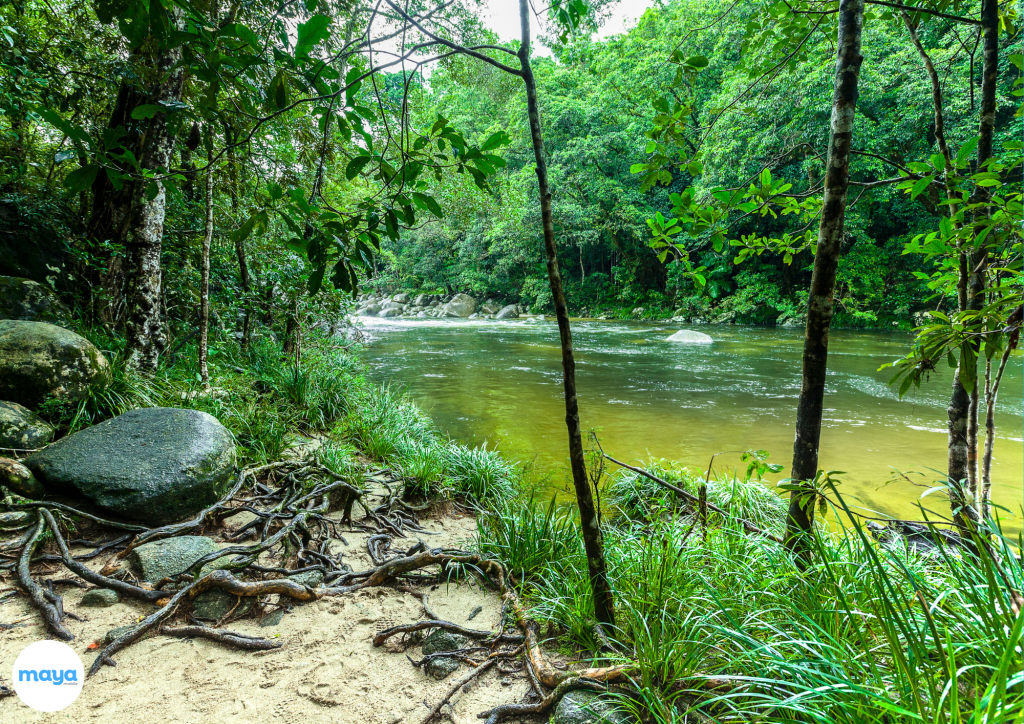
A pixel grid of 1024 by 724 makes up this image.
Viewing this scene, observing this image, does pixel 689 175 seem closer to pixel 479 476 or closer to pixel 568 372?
pixel 479 476

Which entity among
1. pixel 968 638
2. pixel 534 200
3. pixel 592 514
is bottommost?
pixel 968 638

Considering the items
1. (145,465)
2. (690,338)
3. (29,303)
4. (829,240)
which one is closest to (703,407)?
(829,240)

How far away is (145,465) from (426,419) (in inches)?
135

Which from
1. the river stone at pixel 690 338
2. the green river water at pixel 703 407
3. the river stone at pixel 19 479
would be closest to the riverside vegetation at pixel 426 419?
the river stone at pixel 19 479

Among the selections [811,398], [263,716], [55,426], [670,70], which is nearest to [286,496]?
[55,426]

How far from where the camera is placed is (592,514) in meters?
1.75

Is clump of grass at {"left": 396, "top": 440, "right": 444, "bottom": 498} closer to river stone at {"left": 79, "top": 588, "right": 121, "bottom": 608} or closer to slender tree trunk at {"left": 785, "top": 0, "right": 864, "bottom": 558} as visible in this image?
river stone at {"left": 79, "top": 588, "right": 121, "bottom": 608}

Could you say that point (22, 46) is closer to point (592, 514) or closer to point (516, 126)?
point (592, 514)

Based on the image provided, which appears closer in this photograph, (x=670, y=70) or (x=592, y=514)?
(x=592, y=514)

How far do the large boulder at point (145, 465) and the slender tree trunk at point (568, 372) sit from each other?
2.50 meters

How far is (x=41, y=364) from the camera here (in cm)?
312

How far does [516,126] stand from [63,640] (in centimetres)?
2047

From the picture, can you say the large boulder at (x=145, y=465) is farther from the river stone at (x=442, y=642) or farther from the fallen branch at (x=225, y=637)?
the river stone at (x=442, y=642)

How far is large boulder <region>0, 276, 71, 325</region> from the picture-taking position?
13.2 feet
